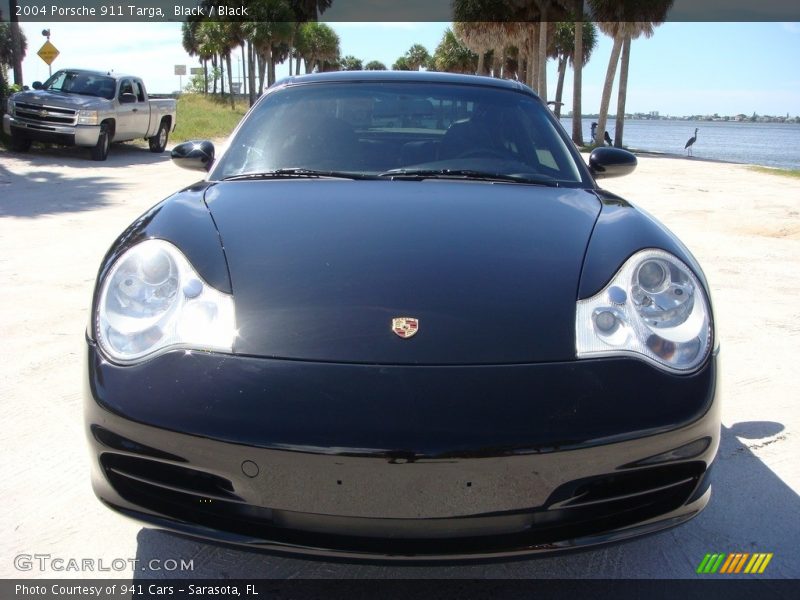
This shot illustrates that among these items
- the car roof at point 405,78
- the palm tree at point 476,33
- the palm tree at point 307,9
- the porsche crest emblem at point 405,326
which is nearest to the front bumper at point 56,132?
the car roof at point 405,78

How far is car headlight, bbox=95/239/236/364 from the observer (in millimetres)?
1968

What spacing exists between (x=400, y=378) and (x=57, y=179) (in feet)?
37.7

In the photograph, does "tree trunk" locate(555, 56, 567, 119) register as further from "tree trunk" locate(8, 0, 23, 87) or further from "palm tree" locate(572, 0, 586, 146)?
"tree trunk" locate(8, 0, 23, 87)

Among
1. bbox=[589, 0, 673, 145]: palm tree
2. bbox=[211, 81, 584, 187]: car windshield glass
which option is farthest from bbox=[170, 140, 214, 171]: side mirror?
bbox=[589, 0, 673, 145]: palm tree

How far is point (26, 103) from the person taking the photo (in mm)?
14875

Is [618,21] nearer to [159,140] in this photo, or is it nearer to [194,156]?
[159,140]

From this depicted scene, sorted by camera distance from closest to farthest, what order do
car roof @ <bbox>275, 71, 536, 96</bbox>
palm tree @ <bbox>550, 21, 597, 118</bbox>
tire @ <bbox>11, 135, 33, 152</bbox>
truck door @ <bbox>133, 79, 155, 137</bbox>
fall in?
car roof @ <bbox>275, 71, 536, 96</bbox>, tire @ <bbox>11, 135, 33, 152</bbox>, truck door @ <bbox>133, 79, 155, 137</bbox>, palm tree @ <bbox>550, 21, 597, 118</bbox>

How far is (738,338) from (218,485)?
143 inches

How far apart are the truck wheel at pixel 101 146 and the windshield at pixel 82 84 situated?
2.53 ft

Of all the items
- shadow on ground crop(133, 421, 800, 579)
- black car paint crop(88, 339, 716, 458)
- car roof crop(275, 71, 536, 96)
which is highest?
car roof crop(275, 71, 536, 96)

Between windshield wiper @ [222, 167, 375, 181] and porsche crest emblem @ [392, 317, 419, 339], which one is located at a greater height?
windshield wiper @ [222, 167, 375, 181]

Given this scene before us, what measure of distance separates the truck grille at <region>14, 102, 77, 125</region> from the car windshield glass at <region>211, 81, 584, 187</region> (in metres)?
13.0

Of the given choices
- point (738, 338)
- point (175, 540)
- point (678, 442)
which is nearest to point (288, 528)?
point (175, 540)

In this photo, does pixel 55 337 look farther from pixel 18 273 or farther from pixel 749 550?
pixel 749 550
